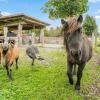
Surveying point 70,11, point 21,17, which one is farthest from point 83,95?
point 70,11

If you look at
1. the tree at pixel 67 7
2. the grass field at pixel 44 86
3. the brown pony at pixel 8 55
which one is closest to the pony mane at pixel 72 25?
the grass field at pixel 44 86

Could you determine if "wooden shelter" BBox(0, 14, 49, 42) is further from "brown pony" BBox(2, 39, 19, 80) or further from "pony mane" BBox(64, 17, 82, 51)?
"pony mane" BBox(64, 17, 82, 51)

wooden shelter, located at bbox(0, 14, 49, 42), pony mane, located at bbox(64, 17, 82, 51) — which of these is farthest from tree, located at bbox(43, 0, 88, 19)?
pony mane, located at bbox(64, 17, 82, 51)

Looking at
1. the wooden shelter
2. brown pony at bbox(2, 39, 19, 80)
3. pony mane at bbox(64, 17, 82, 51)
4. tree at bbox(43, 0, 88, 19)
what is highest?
tree at bbox(43, 0, 88, 19)

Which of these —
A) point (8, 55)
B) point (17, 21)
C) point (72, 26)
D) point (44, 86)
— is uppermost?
point (17, 21)

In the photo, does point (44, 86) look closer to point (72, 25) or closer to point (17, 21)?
point (72, 25)

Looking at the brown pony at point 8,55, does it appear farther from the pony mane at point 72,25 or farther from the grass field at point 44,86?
the pony mane at point 72,25

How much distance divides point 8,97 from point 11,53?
263 cm

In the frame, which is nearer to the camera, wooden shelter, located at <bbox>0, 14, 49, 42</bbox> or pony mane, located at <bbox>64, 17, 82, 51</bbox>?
pony mane, located at <bbox>64, 17, 82, 51</bbox>

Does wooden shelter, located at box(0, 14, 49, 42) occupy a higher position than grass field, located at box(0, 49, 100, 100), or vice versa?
wooden shelter, located at box(0, 14, 49, 42)

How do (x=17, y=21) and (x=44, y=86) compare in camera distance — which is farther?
(x=17, y=21)

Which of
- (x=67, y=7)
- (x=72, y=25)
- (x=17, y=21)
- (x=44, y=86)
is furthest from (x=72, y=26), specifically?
(x=67, y=7)

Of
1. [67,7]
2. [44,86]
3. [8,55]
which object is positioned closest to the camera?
[44,86]

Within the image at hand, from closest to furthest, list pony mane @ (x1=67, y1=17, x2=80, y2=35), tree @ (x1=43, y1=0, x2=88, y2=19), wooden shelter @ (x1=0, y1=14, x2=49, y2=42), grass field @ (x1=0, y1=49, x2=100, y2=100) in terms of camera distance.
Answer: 1. pony mane @ (x1=67, y1=17, x2=80, y2=35)
2. grass field @ (x1=0, y1=49, x2=100, y2=100)
3. wooden shelter @ (x1=0, y1=14, x2=49, y2=42)
4. tree @ (x1=43, y1=0, x2=88, y2=19)
